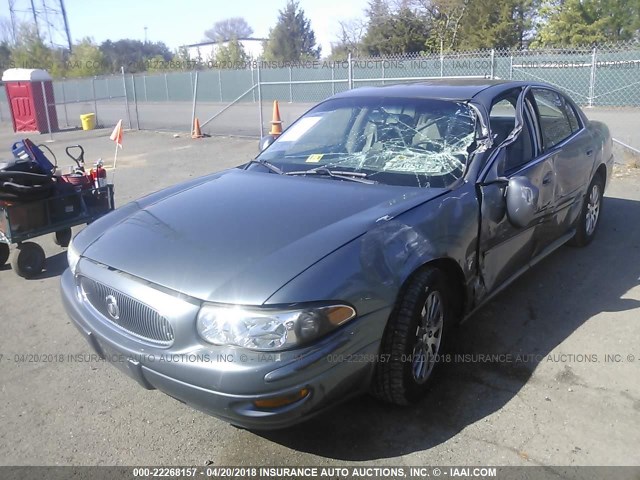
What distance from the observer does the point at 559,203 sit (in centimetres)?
431

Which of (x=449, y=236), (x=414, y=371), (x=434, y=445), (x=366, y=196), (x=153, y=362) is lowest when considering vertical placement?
(x=434, y=445)

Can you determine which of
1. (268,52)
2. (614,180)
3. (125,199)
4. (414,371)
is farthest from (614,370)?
(268,52)

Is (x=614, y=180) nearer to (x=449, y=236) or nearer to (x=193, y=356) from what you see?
(x=449, y=236)

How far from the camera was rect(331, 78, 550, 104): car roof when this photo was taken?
12.6 ft

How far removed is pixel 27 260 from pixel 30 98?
16.2m

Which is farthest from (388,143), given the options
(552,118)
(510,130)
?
(552,118)

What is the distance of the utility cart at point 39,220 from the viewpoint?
204 inches

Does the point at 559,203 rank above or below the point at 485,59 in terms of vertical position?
below

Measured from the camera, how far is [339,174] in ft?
11.6

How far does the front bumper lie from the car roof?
1914 mm

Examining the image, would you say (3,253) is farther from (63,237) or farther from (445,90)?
(445,90)

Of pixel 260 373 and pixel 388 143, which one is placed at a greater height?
pixel 388 143

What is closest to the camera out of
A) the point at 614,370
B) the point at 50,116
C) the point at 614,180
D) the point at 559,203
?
the point at 614,370

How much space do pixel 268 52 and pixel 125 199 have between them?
6334cm
